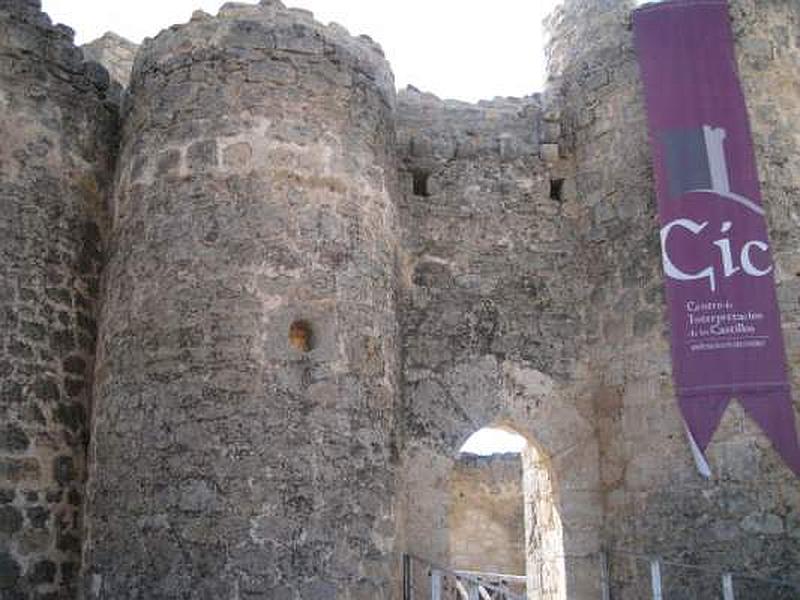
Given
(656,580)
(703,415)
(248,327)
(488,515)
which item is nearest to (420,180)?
(248,327)

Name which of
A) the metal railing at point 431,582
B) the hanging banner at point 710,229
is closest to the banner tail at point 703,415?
the hanging banner at point 710,229

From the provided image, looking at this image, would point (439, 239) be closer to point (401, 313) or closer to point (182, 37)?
point (401, 313)

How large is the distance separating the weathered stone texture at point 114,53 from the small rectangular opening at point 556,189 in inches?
154

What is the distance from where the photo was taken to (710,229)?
7.38 m

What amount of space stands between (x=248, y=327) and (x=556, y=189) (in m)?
3.30

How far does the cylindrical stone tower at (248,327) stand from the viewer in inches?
238

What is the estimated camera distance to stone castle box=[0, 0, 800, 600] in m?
6.22

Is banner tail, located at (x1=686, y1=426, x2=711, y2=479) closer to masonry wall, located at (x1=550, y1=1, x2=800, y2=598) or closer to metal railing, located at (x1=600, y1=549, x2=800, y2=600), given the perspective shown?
masonry wall, located at (x1=550, y1=1, x2=800, y2=598)

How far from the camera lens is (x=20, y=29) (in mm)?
7262

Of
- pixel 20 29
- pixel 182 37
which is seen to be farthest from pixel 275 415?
pixel 20 29

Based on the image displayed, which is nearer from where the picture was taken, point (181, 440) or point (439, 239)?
point (181, 440)

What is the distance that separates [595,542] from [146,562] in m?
3.29

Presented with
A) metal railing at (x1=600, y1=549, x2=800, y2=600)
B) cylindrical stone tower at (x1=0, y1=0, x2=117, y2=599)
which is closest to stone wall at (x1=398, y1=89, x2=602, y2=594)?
metal railing at (x1=600, y1=549, x2=800, y2=600)

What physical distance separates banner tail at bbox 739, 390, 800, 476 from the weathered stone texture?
5.99 meters
